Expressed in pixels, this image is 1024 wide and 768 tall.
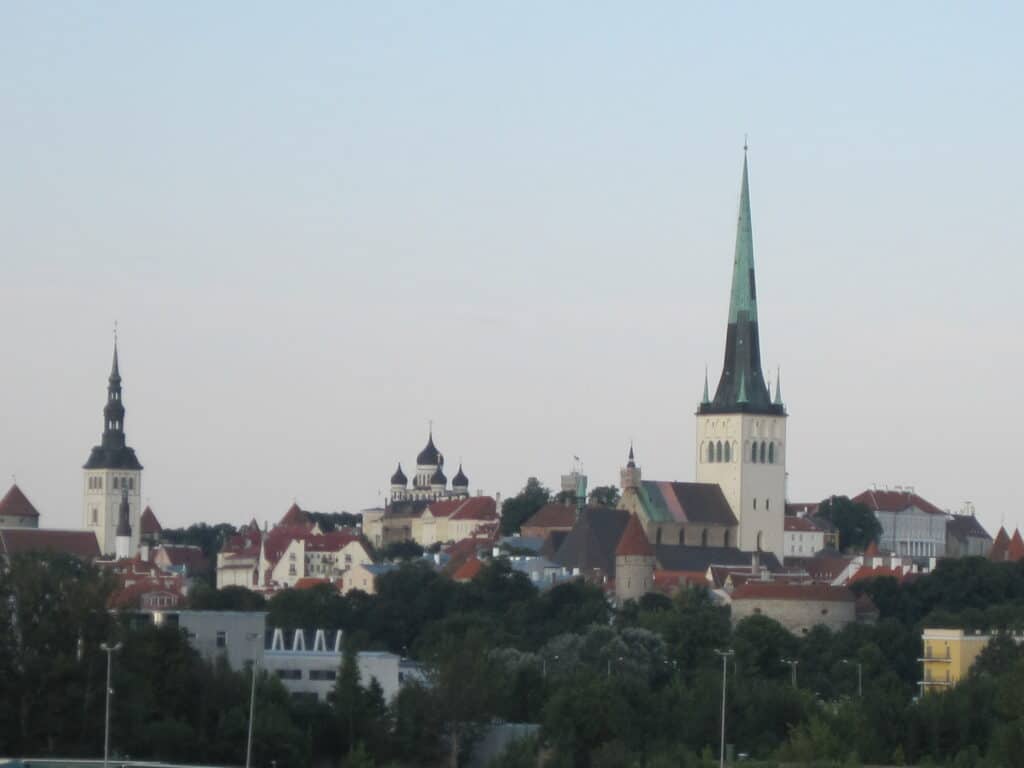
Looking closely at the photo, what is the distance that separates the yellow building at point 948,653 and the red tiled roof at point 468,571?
102ft

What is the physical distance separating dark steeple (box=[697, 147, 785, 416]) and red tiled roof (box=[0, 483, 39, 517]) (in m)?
47.5

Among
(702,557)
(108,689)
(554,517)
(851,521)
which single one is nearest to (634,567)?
(702,557)

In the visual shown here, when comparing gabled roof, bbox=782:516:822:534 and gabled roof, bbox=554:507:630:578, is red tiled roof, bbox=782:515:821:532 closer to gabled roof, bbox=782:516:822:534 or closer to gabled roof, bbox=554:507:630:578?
gabled roof, bbox=782:516:822:534

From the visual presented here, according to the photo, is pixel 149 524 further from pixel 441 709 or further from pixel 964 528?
pixel 441 709

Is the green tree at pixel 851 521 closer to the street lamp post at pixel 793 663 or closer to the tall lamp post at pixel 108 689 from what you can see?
the street lamp post at pixel 793 663

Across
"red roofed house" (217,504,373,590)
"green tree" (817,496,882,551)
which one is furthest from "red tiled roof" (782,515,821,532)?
"red roofed house" (217,504,373,590)

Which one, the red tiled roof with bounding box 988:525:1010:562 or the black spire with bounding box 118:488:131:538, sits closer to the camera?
the red tiled roof with bounding box 988:525:1010:562

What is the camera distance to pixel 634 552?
129250 millimetres

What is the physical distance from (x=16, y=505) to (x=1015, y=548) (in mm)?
58690

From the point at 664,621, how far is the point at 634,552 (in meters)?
20.9

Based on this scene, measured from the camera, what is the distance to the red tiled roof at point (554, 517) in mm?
154625

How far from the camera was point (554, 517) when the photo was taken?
6142 inches

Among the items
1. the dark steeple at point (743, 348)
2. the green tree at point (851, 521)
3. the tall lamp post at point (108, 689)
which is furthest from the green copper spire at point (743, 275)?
the tall lamp post at point (108, 689)

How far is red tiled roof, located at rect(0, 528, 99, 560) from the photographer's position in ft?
497
